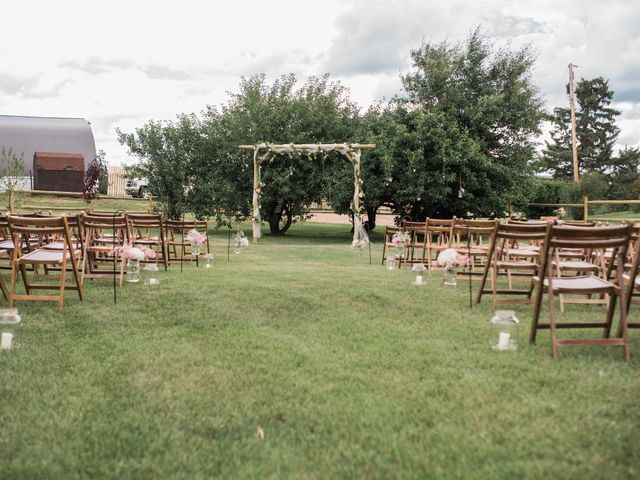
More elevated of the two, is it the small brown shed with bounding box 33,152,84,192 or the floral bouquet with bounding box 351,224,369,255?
the small brown shed with bounding box 33,152,84,192

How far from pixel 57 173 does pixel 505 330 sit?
21.4 metres

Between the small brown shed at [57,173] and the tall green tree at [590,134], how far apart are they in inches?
1464

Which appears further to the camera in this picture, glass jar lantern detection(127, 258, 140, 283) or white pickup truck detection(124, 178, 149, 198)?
white pickup truck detection(124, 178, 149, 198)

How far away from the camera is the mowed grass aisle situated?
257 cm

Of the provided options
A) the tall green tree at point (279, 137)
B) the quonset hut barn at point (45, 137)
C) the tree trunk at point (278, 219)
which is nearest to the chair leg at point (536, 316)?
the tall green tree at point (279, 137)

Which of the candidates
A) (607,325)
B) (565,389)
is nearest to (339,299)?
(607,325)

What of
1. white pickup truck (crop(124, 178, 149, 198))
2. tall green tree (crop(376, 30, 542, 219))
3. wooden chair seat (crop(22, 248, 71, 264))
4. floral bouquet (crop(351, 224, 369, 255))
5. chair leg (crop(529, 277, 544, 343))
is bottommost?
floral bouquet (crop(351, 224, 369, 255))

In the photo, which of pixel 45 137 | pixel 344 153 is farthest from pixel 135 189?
pixel 344 153

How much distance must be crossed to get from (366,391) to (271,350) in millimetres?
1039

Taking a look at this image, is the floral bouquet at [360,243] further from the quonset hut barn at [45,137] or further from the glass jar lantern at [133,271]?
the quonset hut barn at [45,137]

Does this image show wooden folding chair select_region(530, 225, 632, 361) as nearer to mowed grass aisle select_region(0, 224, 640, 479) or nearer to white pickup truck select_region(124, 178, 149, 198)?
mowed grass aisle select_region(0, 224, 640, 479)

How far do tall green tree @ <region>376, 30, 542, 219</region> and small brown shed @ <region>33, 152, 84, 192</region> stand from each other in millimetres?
11374

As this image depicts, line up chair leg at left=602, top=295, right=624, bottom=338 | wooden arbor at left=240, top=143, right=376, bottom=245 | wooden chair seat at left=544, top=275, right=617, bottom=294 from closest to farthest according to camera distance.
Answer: wooden chair seat at left=544, top=275, right=617, bottom=294
chair leg at left=602, top=295, right=624, bottom=338
wooden arbor at left=240, top=143, right=376, bottom=245

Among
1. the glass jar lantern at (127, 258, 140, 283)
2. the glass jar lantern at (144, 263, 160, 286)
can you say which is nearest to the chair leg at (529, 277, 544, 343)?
the glass jar lantern at (144, 263, 160, 286)
